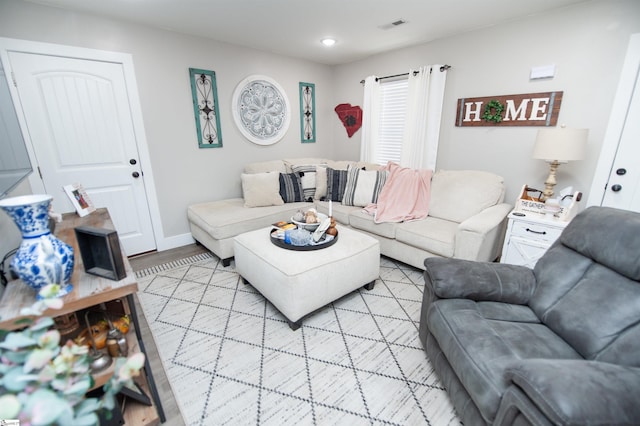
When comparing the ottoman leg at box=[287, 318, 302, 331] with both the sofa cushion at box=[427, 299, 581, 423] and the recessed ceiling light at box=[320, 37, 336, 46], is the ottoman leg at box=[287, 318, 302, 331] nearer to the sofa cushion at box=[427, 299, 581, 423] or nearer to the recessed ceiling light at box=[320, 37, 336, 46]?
the sofa cushion at box=[427, 299, 581, 423]

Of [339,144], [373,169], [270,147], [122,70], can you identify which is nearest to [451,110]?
[373,169]

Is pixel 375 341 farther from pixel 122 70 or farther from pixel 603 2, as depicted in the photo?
pixel 122 70

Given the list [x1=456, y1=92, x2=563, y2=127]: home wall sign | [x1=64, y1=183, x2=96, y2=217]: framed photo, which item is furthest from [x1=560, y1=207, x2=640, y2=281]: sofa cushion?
[x1=64, y1=183, x2=96, y2=217]: framed photo

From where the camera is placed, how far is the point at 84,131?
2627 mm

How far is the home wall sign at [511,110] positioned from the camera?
99.5 inches

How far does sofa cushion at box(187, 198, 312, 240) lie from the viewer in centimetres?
276

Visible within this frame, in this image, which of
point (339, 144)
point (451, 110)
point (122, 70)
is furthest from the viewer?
point (339, 144)

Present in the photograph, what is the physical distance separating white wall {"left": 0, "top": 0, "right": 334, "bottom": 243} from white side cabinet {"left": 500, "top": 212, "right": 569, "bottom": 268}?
2.96 meters

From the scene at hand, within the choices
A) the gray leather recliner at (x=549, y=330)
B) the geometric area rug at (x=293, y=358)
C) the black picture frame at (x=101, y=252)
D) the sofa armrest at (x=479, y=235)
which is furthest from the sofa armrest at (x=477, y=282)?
the black picture frame at (x=101, y=252)

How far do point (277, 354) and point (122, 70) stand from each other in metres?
2.96

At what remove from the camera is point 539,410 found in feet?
2.73

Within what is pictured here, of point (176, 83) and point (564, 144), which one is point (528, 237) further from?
point (176, 83)

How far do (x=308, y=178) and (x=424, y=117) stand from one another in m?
1.58

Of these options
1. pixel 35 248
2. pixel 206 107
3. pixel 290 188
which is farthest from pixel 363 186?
pixel 35 248
